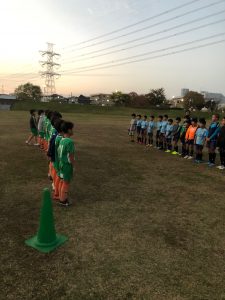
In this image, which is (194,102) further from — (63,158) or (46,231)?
(46,231)

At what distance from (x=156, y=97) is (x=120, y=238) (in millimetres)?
93833

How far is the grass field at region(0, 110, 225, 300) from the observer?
4312 millimetres

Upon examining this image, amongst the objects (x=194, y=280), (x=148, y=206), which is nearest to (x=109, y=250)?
(x=194, y=280)

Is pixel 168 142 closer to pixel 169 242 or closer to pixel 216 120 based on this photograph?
pixel 216 120

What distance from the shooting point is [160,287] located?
14.3 feet

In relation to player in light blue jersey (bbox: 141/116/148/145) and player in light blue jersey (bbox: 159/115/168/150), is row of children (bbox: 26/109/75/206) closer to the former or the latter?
player in light blue jersey (bbox: 159/115/168/150)

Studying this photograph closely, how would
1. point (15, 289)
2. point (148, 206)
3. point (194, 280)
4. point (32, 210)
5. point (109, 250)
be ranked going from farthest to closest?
1. point (148, 206)
2. point (32, 210)
3. point (109, 250)
4. point (194, 280)
5. point (15, 289)

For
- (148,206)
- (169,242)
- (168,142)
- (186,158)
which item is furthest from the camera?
(168,142)

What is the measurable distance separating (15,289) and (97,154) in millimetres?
10459

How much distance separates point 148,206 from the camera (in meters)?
7.48

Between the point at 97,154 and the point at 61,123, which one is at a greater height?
the point at 61,123

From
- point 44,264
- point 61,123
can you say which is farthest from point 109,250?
point 61,123

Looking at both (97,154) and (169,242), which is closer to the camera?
(169,242)

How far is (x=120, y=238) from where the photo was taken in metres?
5.75
